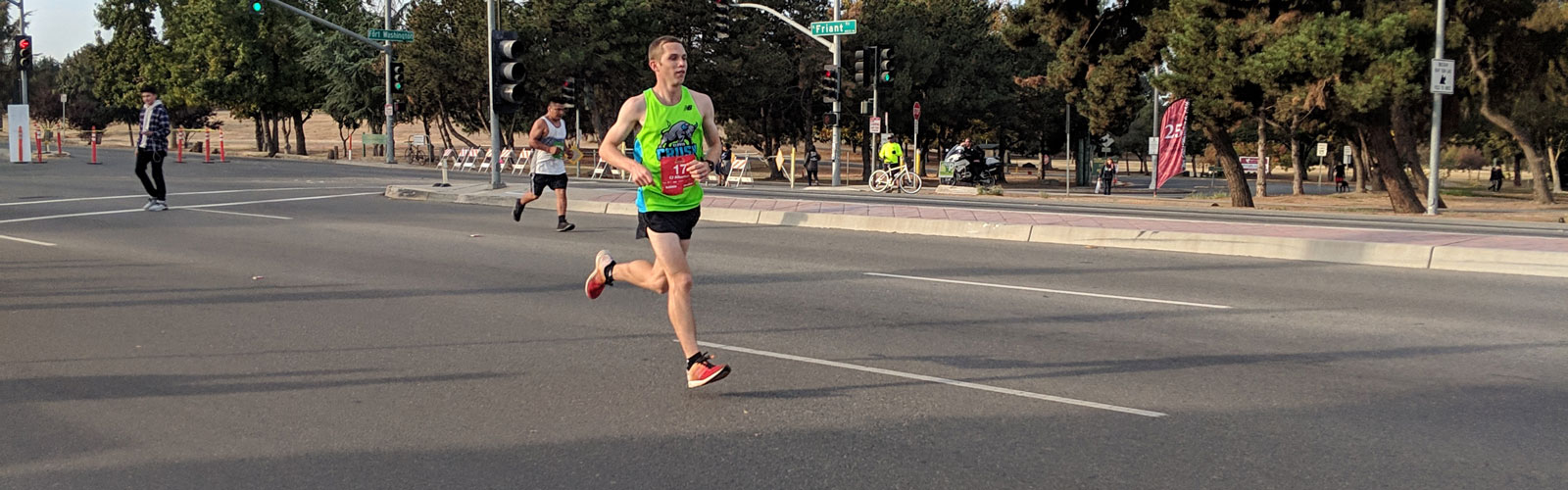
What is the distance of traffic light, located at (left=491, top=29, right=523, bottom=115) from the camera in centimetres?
1925

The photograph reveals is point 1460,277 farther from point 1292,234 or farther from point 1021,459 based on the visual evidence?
point 1021,459

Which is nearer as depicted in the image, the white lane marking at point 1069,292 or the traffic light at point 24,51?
the white lane marking at point 1069,292

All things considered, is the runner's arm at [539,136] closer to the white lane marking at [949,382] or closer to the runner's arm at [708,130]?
the white lane marking at [949,382]

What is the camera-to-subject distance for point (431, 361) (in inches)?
260

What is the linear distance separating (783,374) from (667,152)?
4.18 ft

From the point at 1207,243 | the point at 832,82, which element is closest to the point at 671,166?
the point at 1207,243

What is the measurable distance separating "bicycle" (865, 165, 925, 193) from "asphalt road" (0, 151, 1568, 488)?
20.0m

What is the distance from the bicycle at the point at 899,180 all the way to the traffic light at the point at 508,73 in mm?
13994

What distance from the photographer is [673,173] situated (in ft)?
19.5

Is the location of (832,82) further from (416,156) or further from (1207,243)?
(416,156)

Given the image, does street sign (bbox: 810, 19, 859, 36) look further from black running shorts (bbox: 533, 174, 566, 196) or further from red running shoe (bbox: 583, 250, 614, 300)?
red running shoe (bbox: 583, 250, 614, 300)

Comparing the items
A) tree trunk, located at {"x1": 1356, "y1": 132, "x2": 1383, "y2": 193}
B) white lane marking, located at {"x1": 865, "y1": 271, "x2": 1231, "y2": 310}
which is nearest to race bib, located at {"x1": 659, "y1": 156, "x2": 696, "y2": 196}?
white lane marking, located at {"x1": 865, "y1": 271, "x2": 1231, "y2": 310}

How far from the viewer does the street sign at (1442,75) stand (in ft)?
74.3

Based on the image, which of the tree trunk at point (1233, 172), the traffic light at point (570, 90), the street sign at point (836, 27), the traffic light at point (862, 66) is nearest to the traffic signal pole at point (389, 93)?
the traffic light at point (570, 90)
